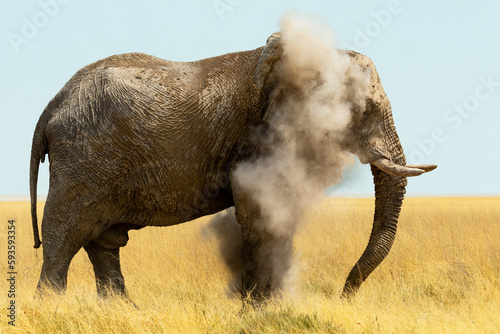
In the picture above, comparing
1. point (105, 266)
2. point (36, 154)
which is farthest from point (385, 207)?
point (36, 154)

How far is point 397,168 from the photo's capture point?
22.0 feet

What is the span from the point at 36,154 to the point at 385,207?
152 inches

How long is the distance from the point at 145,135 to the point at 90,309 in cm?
180

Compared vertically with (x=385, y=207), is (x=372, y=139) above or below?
above

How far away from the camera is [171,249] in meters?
11.3

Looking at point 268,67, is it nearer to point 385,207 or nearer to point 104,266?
point 385,207

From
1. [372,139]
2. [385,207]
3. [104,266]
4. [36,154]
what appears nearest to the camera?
[372,139]

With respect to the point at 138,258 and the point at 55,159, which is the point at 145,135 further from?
the point at 138,258

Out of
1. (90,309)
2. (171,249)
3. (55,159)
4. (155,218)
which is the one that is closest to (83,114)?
(55,159)

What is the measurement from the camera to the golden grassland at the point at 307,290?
5746mm

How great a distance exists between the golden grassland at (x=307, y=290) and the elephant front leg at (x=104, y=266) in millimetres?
176

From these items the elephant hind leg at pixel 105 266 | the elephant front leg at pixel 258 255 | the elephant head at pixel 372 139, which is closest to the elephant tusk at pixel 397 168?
the elephant head at pixel 372 139

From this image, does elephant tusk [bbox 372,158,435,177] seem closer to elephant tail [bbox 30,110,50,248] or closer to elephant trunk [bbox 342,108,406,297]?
elephant trunk [bbox 342,108,406,297]

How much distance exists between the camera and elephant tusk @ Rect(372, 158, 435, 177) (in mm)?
6648
